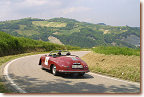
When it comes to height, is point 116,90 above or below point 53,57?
below

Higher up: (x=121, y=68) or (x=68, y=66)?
(x=68, y=66)

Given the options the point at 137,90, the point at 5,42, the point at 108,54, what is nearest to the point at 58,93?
the point at 137,90

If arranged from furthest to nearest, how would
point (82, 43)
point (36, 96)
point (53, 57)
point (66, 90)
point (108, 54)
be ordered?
point (82, 43)
point (108, 54)
point (53, 57)
point (66, 90)
point (36, 96)

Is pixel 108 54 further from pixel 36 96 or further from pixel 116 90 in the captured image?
pixel 36 96

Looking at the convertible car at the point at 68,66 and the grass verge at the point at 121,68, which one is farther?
the convertible car at the point at 68,66

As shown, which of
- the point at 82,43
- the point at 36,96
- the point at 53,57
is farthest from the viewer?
the point at 82,43

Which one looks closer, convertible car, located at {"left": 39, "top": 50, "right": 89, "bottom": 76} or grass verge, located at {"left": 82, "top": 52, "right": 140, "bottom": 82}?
grass verge, located at {"left": 82, "top": 52, "right": 140, "bottom": 82}

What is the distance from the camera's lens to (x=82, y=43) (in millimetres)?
199625

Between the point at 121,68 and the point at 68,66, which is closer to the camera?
the point at 68,66

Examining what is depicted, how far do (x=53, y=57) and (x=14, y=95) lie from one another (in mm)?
4878

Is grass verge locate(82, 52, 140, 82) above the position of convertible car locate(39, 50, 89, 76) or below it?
below

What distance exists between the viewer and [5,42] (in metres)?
24.5

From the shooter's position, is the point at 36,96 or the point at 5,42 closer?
the point at 36,96

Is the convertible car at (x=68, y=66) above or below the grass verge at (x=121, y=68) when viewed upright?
above
